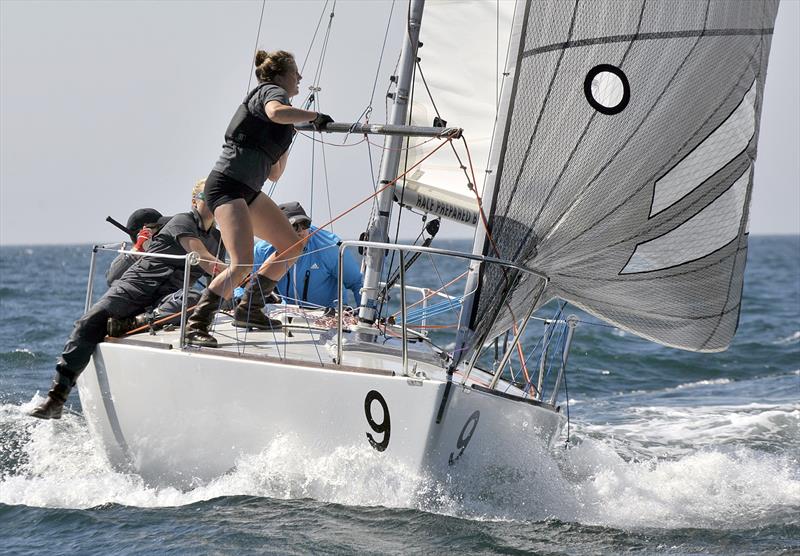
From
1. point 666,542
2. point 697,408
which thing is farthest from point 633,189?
point 697,408

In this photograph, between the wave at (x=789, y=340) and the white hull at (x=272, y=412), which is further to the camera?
the wave at (x=789, y=340)

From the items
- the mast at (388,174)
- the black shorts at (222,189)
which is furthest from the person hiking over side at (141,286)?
the mast at (388,174)

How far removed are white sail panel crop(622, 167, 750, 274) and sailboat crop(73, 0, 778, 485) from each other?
1 centimetres

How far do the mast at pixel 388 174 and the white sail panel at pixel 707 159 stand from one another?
142 centimetres

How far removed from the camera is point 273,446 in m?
5.03

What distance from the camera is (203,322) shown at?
17.7ft

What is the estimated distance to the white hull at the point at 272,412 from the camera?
472 centimetres

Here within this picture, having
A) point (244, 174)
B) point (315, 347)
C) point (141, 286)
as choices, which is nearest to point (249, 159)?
point (244, 174)

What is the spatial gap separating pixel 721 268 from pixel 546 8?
1.84 m

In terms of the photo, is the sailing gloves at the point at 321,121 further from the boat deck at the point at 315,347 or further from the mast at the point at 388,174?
the boat deck at the point at 315,347

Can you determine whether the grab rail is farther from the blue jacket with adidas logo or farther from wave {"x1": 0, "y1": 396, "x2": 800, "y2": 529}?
the blue jacket with adidas logo

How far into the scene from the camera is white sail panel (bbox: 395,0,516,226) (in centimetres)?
750

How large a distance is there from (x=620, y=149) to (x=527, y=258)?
70 centimetres

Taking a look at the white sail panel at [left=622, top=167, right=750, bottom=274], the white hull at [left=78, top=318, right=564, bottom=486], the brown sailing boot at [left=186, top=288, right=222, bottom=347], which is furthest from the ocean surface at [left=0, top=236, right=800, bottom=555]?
the white sail panel at [left=622, top=167, right=750, bottom=274]
